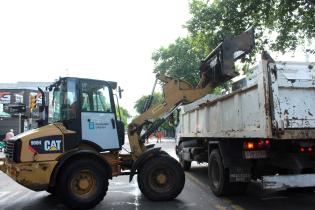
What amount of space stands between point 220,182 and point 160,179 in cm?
129

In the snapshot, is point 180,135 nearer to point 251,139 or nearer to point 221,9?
point 221,9

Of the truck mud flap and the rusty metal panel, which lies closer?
the rusty metal panel

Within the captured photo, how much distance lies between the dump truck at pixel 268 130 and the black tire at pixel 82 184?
2594 millimetres

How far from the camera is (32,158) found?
8836 mm

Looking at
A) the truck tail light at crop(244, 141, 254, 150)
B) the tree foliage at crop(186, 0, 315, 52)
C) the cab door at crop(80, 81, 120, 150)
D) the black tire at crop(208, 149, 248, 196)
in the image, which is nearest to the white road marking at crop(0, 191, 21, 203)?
the cab door at crop(80, 81, 120, 150)

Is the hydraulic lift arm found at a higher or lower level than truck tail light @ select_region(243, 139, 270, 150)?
higher

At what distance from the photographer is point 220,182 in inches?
383

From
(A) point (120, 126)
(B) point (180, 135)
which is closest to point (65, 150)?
(A) point (120, 126)

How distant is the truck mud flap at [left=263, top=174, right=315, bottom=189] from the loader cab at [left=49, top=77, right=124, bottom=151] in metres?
3.69

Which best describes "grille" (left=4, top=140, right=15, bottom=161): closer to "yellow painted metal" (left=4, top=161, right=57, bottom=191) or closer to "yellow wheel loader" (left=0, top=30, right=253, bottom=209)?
"yellow wheel loader" (left=0, top=30, right=253, bottom=209)

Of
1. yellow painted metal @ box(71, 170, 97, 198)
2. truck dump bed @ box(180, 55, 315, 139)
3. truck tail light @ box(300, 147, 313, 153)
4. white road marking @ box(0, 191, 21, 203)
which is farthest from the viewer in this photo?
white road marking @ box(0, 191, 21, 203)

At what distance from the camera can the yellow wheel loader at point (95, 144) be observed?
28.9 ft

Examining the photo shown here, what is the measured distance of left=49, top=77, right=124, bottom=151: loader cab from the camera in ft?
31.2

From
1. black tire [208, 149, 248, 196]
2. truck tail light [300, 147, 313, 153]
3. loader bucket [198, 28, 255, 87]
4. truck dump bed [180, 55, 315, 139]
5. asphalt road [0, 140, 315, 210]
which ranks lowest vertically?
asphalt road [0, 140, 315, 210]
